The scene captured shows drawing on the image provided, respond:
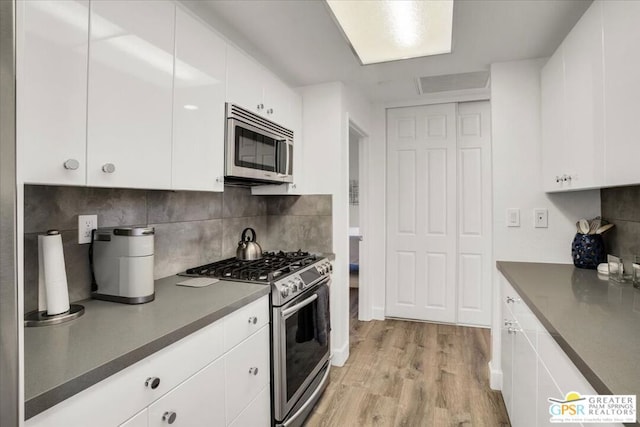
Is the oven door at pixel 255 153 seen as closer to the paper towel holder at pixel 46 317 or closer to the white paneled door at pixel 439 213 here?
the paper towel holder at pixel 46 317

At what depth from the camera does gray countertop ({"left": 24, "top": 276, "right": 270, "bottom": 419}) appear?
83cm

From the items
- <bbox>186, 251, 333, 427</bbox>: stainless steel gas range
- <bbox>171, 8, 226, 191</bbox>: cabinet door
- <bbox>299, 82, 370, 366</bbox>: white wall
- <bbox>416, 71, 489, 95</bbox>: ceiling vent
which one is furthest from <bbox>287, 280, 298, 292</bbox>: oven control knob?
<bbox>416, 71, 489, 95</bbox>: ceiling vent

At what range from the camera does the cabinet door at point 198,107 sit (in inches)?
62.4

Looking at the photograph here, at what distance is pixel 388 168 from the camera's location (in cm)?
387

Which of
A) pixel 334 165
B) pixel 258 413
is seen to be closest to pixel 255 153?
pixel 334 165

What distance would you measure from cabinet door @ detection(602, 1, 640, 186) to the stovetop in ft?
5.06

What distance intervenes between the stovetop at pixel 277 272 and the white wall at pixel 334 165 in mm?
405

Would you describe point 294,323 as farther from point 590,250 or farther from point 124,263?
point 590,250

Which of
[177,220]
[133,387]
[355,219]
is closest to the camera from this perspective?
[133,387]

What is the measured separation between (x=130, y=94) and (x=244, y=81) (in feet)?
2.87

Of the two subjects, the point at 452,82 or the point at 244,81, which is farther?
the point at 452,82

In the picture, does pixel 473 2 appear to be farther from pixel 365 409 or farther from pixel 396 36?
pixel 365 409

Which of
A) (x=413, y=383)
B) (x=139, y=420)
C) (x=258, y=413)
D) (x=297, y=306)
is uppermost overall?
(x=297, y=306)

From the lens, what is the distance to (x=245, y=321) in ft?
5.23
